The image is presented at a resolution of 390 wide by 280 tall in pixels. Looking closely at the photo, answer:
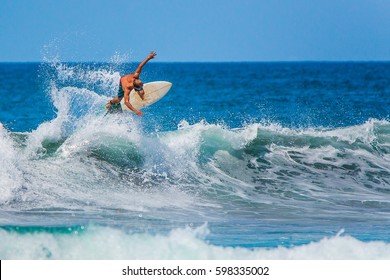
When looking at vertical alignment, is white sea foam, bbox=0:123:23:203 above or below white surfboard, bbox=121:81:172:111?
below

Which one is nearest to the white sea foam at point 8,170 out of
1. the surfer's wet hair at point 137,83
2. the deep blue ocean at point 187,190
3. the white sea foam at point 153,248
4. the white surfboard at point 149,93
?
the deep blue ocean at point 187,190

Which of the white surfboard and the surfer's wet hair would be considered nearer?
the surfer's wet hair

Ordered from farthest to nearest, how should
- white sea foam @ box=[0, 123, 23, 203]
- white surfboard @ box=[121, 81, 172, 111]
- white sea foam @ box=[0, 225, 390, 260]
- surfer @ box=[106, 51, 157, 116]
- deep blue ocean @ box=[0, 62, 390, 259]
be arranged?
white surfboard @ box=[121, 81, 172, 111] < surfer @ box=[106, 51, 157, 116] < white sea foam @ box=[0, 123, 23, 203] < deep blue ocean @ box=[0, 62, 390, 259] < white sea foam @ box=[0, 225, 390, 260]

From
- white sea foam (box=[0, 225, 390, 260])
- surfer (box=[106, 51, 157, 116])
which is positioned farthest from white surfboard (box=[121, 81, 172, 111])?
white sea foam (box=[0, 225, 390, 260])

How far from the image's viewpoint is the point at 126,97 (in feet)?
38.8

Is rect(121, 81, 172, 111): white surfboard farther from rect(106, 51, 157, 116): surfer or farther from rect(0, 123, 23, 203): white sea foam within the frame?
rect(0, 123, 23, 203): white sea foam

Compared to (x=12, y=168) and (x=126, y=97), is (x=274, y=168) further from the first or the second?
(x=12, y=168)

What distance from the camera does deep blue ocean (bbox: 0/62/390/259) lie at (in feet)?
26.9

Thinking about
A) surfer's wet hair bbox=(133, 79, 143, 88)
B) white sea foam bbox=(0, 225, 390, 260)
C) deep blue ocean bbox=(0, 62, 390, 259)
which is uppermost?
surfer's wet hair bbox=(133, 79, 143, 88)

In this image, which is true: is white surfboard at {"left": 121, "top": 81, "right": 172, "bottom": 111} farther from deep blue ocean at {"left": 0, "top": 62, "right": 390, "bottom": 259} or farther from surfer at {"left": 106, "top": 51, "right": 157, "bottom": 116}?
surfer at {"left": 106, "top": 51, "right": 157, "bottom": 116}

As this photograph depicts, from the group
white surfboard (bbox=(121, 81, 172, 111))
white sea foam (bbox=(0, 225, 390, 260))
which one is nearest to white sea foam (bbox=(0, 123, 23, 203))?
white sea foam (bbox=(0, 225, 390, 260))

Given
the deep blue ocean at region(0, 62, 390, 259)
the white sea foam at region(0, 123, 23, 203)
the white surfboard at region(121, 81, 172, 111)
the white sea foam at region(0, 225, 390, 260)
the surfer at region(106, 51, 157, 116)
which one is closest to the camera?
the white sea foam at region(0, 225, 390, 260)
